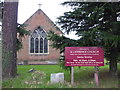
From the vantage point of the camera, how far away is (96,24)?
24.9ft

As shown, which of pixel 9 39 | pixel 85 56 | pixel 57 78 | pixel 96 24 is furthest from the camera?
pixel 9 39

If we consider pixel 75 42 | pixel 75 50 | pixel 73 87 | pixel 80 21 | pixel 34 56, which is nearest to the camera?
pixel 73 87

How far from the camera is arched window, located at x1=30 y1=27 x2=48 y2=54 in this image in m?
24.8

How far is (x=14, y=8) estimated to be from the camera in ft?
27.6

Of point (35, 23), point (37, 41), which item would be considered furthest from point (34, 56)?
point (35, 23)

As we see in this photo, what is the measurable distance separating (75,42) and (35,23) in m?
18.9

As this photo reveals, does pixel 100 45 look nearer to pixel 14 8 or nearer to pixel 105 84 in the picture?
pixel 105 84

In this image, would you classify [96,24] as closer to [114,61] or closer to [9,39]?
[114,61]

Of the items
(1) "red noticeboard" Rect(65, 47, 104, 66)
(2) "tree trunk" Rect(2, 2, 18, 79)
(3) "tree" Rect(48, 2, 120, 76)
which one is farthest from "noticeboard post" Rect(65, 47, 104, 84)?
(2) "tree trunk" Rect(2, 2, 18, 79)

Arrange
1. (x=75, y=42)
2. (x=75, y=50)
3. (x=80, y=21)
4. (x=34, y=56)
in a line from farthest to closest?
(x=34, y=56)
(x=80, y=21)
(x=75, y=42)
(x=75, y=50)

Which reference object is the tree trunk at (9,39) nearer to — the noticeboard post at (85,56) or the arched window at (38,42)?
the noticeboard post at (85,56)

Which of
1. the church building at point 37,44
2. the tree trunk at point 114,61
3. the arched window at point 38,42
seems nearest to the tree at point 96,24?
the tree trunk at point 114,61

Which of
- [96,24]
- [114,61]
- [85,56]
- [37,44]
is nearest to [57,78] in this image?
[85,56]

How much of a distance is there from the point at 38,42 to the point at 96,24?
1839 centimetres
